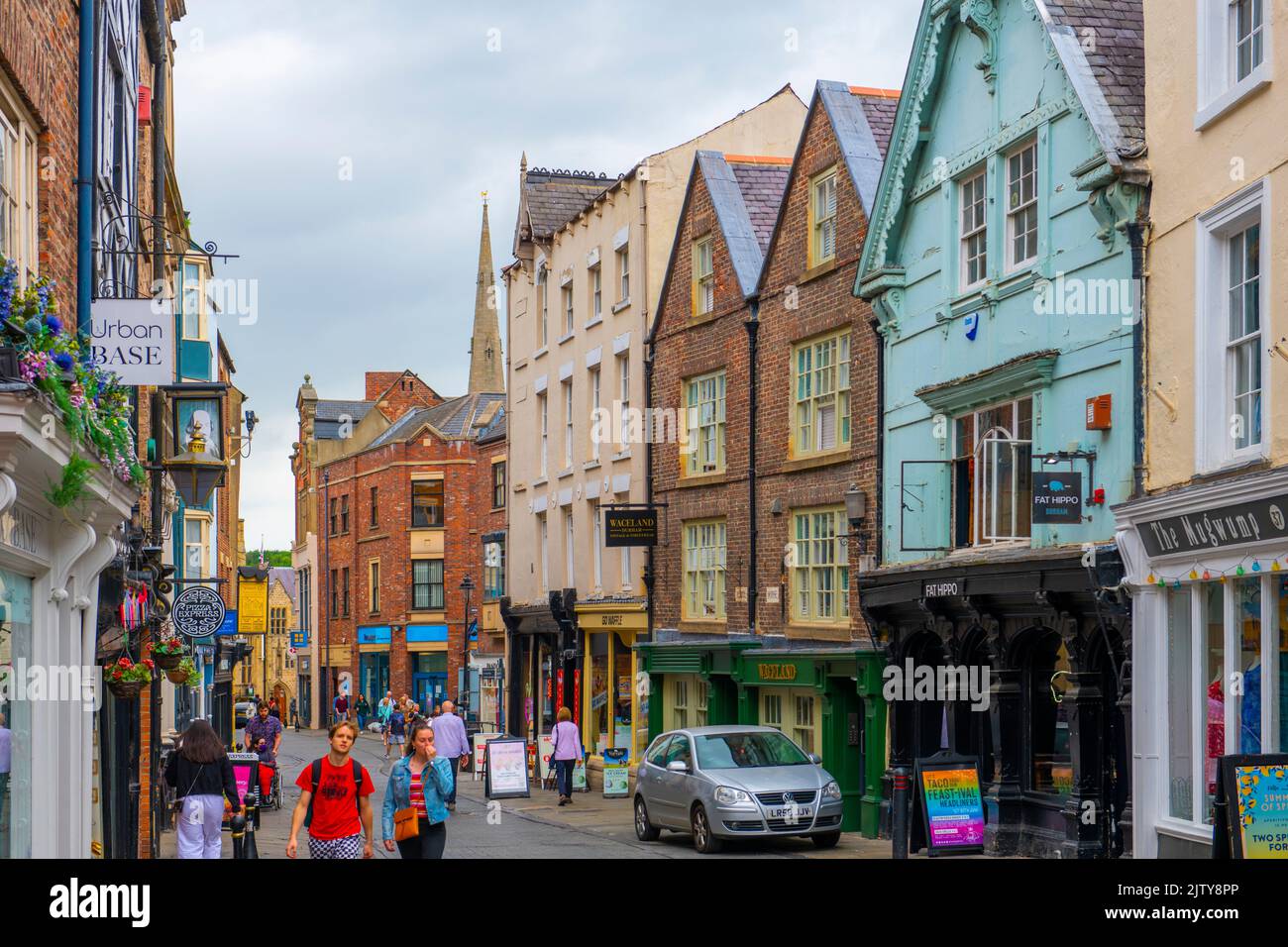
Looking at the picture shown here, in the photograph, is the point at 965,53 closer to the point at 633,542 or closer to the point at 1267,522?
the point at 1267,522

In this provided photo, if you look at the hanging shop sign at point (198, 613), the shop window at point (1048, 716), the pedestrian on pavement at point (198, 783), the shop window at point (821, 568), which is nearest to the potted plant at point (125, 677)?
the pedestrian on pavement at point (198, 783)

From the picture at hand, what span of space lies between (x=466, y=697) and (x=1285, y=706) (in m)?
48.3

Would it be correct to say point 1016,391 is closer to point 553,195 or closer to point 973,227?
point 973,227

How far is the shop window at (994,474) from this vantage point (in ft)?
62.4

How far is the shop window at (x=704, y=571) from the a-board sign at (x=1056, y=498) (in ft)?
40.6

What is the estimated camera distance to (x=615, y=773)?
30.3 m

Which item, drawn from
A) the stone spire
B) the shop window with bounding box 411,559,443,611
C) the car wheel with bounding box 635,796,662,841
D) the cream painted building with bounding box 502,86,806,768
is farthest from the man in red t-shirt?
the stone spire

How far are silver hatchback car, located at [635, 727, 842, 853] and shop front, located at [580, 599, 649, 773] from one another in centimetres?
965

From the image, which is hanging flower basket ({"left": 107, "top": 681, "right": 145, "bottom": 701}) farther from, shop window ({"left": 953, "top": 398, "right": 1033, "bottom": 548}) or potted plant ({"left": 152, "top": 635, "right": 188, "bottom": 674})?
shop window ({"left": 953, "top": 398, "right": 1033, "bottom": 548})

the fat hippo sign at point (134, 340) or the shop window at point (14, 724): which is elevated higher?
the fat hippo sign at point (134, 340)

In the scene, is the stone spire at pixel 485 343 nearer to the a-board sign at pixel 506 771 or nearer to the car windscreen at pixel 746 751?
the a-board sign at pixel 506 771

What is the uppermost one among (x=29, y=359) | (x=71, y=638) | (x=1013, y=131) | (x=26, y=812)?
(x=1013, y=131)

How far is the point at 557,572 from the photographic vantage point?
37188mm

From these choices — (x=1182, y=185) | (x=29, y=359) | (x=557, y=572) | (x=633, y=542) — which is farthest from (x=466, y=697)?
(x=29, y=359)
